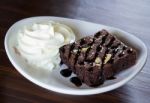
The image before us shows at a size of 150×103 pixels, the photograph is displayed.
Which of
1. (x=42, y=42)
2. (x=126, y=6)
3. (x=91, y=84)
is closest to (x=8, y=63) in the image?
(x=42, y=42)

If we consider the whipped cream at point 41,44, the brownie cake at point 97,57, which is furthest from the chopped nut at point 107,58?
the whipped cream at point 41,44

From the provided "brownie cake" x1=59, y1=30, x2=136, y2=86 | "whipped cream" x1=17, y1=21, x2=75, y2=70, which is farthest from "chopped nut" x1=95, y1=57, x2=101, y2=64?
"whipped cream" x1=17, y1=21, x2=75, y2=70

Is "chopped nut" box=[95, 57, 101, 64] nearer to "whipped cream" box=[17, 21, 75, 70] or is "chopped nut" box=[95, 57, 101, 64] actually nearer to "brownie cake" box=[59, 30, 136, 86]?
"brownie cake" box=[59, 30, 136, 86]

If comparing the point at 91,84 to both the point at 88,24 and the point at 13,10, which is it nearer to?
the point at 88,24

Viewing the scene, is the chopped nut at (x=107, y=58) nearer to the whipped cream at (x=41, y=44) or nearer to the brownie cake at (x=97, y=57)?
the brownie cake at (x=97, y=57)

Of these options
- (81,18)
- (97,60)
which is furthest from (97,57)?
(81,18)

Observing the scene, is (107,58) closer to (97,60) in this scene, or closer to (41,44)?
(97,60)
